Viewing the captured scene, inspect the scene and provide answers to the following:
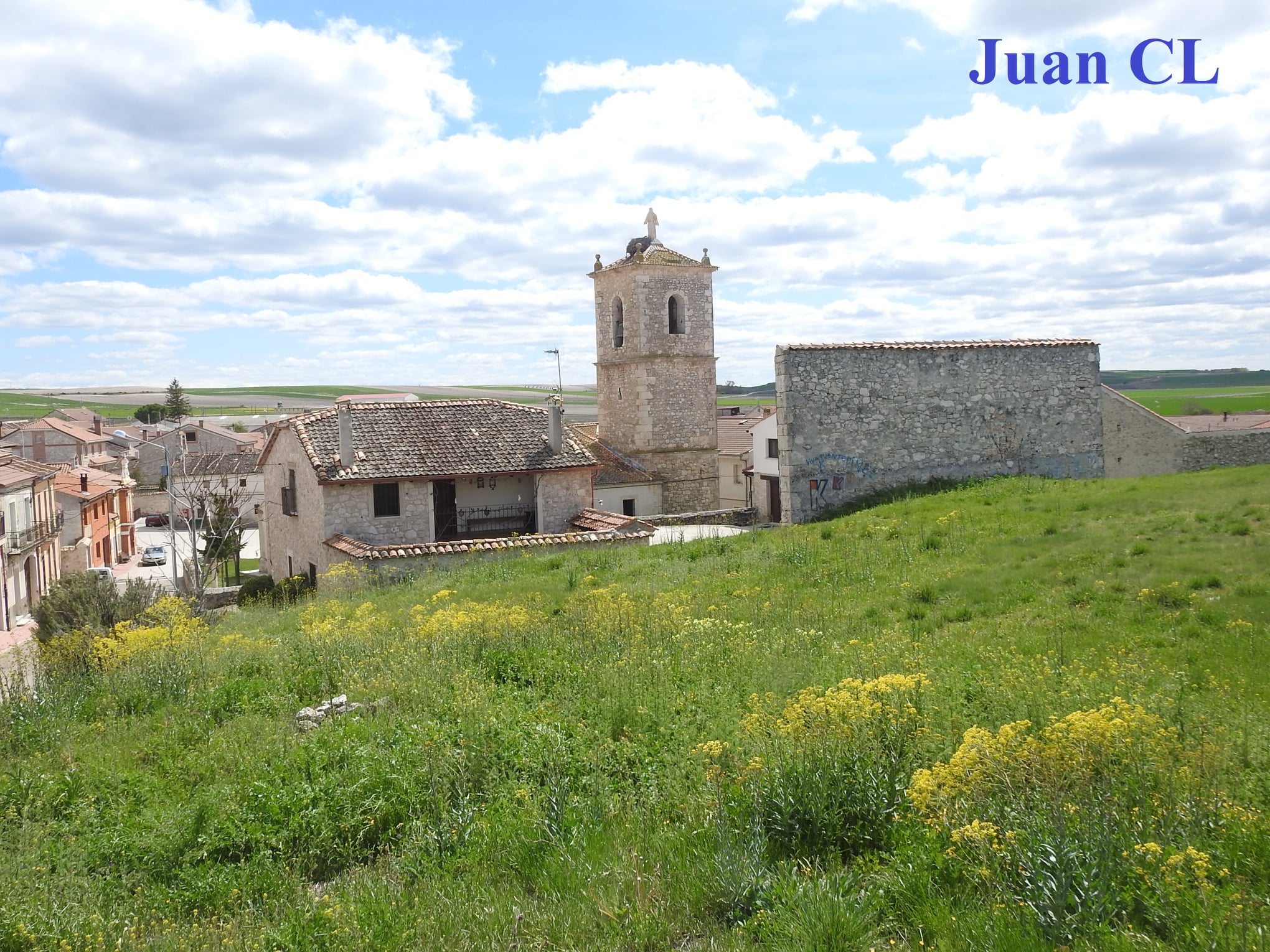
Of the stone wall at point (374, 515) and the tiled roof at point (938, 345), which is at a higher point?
the tiled roof at point (938, 345)

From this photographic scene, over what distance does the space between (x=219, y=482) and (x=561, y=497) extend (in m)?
36.0

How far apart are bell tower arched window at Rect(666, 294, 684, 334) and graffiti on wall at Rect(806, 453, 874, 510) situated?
1891 cm

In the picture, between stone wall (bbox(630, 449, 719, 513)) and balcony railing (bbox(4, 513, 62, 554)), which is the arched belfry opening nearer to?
stone wall (bbox(630, 449, 719, 513))

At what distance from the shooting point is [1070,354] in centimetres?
1920

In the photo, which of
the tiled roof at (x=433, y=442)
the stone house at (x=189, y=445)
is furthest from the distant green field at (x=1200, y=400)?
the stone house at (x=189, y=445)

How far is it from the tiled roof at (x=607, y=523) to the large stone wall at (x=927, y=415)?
5970 millimetres

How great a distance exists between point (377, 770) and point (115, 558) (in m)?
58.6

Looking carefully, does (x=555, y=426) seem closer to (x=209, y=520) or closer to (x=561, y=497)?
Result: (x=561, y=497)

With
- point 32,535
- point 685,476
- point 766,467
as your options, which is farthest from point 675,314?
point 32,535

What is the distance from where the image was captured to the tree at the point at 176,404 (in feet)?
377

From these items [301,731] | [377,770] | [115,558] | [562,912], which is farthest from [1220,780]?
[115,558]

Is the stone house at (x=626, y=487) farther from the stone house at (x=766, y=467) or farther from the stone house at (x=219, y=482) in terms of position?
the stone house at (x=219, y=482)

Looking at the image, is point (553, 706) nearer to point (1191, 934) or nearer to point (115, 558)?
point (1191, 934)

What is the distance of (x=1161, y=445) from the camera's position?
2397 centimetres
